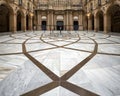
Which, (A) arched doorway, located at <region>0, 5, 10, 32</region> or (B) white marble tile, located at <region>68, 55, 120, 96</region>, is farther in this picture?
(A) arched doorway, located at <region>0, 5, 10, 32</region>

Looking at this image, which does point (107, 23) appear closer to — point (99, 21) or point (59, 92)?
point (99, 21)

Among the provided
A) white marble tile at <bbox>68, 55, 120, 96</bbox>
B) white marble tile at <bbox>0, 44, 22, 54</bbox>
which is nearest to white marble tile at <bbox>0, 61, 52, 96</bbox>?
white marble tile at <bbox>68, 55, 120, 96</bbox>

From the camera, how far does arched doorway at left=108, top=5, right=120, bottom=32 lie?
20659 millimetres

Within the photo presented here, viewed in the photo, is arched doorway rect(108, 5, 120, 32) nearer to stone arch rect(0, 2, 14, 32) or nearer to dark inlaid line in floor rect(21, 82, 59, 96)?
stone arch rect(0, 2, 14, 32)

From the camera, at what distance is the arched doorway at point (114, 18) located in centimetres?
2066

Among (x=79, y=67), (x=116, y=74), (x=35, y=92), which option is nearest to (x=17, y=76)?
(x=35, y=92)

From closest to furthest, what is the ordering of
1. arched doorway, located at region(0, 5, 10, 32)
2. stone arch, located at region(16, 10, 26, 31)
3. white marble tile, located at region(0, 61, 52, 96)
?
1. white marble tile, located at region(0, 61, 52, 96)
2. arched doorway, located at region(0, 5, 10, 32)
3. stone arch, located at region(16, 10, 26, 31)

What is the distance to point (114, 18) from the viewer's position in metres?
21.8

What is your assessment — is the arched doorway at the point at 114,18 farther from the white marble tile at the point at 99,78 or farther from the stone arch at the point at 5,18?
the white marble tile at the point at 99,78

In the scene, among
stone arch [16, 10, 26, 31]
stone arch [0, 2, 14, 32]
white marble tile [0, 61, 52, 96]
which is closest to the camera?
white marble tile [0, 61, 52, 96]

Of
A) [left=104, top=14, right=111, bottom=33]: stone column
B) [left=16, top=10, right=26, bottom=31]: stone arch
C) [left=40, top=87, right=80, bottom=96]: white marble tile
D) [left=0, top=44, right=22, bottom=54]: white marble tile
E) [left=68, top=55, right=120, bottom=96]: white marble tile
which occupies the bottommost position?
[left=40, top=87, right=80, bottom=96]: white marble tile

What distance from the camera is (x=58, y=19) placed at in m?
39.6

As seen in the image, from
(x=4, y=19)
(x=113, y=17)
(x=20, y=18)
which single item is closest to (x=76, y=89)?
(x=4, y=19)

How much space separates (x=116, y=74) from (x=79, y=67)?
1179mm
